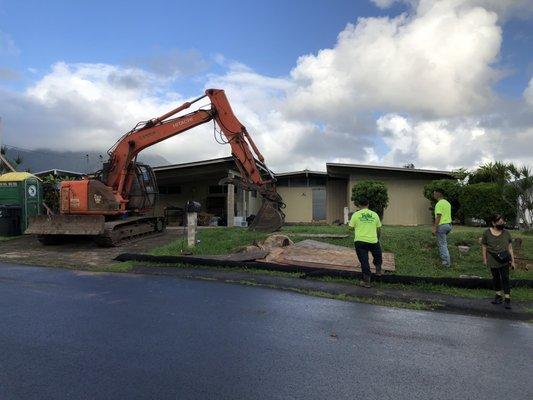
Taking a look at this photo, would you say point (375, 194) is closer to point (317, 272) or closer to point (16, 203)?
point (317, 272)

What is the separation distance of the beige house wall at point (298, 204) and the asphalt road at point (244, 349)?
20774 mm

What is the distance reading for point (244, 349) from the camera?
5242 mm

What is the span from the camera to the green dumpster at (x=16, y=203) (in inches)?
715

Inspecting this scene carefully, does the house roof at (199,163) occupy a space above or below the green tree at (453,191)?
above

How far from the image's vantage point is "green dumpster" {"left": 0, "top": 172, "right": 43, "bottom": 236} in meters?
18.2

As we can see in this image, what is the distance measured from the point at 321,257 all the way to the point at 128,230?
278 inches

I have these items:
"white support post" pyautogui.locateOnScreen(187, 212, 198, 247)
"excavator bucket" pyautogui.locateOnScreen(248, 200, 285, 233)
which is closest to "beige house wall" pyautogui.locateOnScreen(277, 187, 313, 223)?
"excavator bucket" pyautogui.locateOnScreen(248, 200, 285, 233)

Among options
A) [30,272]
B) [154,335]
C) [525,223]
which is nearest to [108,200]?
[30,272]

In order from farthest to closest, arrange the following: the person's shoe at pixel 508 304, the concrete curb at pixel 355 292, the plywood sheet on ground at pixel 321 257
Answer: the plywood sheet on ground at pixel 321 257 < the person's shoe at pixel 508 304 < the concrete curb at pixel 355 292

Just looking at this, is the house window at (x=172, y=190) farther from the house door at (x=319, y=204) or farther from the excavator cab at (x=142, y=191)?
the excavator cab at (x=142, y=191)

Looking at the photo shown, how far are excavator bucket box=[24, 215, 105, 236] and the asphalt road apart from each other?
6114mm

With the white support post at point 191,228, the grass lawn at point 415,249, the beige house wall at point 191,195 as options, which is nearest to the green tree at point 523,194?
the grass lawn at point 415,249

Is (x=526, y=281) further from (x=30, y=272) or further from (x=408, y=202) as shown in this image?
(x=408, y=202)

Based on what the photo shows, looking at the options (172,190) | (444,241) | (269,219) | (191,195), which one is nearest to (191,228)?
(269,219)
